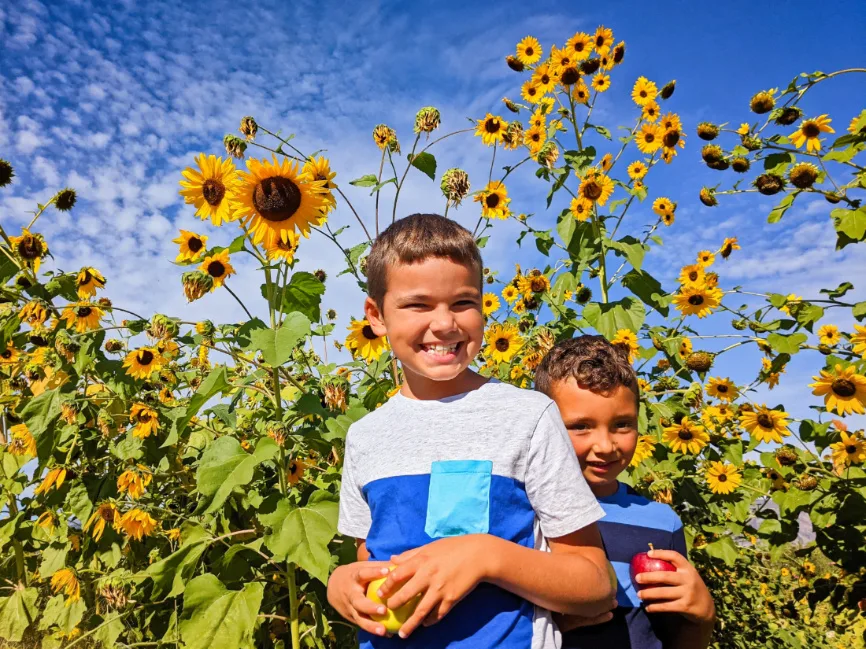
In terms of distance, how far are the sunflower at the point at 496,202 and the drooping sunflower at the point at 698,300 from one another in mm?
1098

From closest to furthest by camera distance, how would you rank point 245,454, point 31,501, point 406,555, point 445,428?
point 406,555
point 445,428
point 245,454
point 31,501

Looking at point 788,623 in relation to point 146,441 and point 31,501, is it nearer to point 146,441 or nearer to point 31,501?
point 146,441

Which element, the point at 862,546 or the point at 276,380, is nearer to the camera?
the point at 276,380

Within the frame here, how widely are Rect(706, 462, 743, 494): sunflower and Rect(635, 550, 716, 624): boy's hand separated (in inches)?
87.1

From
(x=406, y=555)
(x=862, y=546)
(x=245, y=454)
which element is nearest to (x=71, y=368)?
(x=245, y=454)

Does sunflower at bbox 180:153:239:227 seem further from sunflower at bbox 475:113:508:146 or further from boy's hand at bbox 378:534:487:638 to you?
sunflower at bbox 475:113:508:146

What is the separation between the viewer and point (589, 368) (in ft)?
5.17

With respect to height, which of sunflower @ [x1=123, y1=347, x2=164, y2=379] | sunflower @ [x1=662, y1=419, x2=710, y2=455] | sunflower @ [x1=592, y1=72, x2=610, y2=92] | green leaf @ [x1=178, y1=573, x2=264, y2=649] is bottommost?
green leaf @ [x1=178, y1=573, x2=264, y2=649]

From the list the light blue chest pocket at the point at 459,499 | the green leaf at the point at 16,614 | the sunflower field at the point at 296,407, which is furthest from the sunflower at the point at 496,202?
the green leaf at the point at 16,614

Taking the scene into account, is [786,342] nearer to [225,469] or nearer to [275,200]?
[275,200]

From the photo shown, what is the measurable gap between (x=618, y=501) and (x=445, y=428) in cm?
62

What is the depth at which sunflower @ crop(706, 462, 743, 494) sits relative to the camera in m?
3.33

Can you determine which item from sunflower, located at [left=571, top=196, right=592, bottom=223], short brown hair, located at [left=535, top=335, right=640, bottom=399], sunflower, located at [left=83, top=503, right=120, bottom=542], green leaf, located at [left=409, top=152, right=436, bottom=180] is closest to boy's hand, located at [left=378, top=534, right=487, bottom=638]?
short brown hair, located at [left=535, top=335, right=640, bottom=399]

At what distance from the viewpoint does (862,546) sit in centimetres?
306
